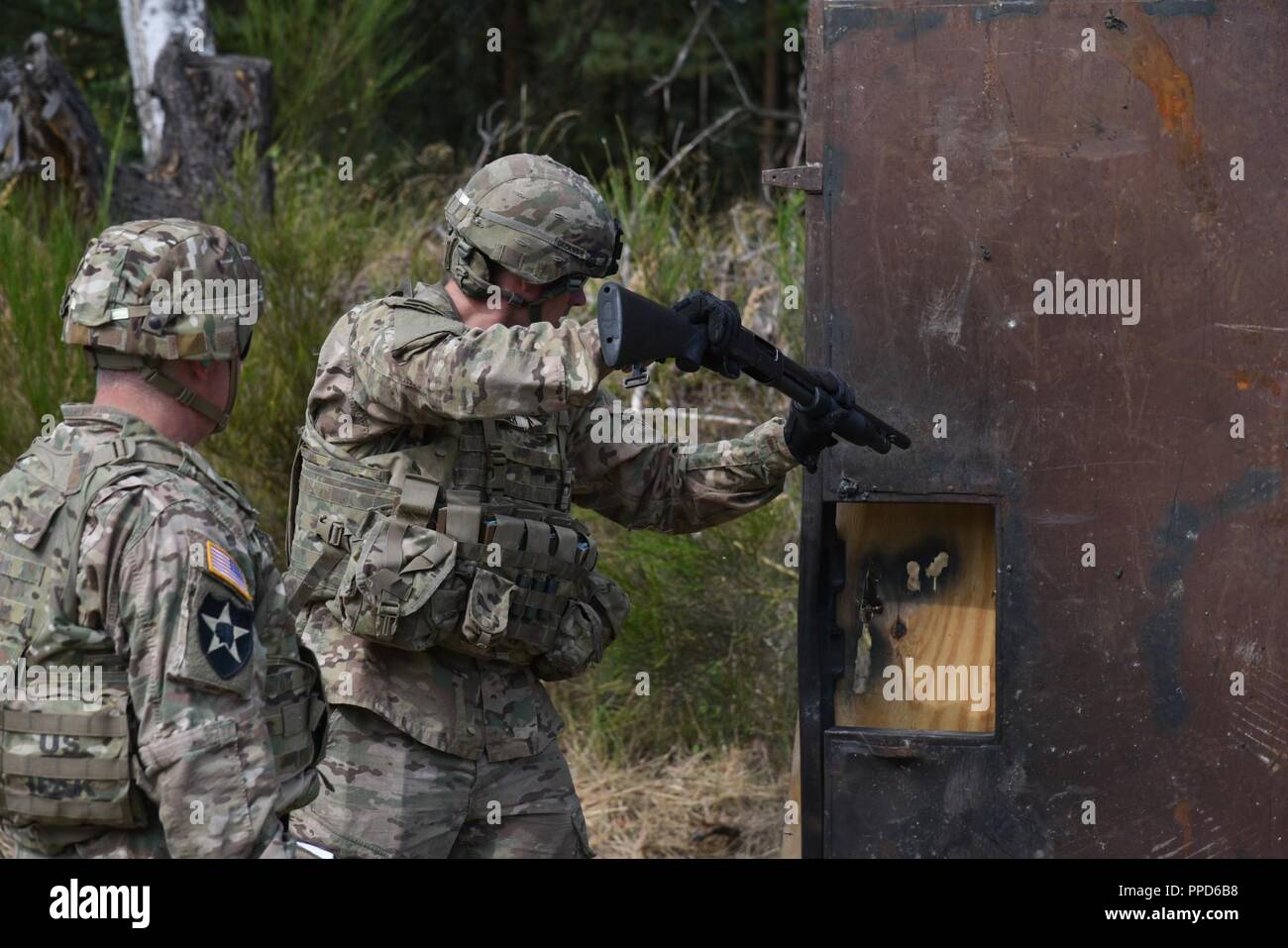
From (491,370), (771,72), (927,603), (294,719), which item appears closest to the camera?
(294,719)

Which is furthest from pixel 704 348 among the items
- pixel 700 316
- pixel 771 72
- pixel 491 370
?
pixel 771 72

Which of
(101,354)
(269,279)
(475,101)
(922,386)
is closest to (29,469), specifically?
(101,354)

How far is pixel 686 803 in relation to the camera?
16.0 ft

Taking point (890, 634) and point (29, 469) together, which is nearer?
point (29, 469)

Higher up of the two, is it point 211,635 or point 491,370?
point 491,370

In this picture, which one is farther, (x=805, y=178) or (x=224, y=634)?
(x=805, y=178)

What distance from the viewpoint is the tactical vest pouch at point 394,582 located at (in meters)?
2.94

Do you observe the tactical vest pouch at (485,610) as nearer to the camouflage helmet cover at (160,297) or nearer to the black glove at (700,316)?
the black glove at (700,316)

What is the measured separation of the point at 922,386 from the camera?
301cm

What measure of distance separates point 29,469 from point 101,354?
19 cm

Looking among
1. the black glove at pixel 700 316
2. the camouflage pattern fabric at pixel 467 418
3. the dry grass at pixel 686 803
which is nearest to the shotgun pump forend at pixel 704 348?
the black glove at pixel 700 316

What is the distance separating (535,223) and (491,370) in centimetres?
38

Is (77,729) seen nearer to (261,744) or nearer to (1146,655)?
(261,744)

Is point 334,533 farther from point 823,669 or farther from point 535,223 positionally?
point 823,669
